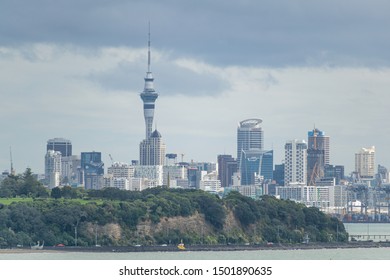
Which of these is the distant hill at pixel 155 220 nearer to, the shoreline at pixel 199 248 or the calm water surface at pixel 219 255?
the shoreline at pixel 199 248

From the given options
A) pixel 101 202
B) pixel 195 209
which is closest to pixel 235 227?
pixel 195 209

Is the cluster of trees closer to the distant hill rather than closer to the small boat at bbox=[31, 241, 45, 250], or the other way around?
the distant hill

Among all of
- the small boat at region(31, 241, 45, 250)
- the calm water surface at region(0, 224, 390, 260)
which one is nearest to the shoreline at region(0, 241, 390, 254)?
the small boat at region(31, 241, 45, 250)

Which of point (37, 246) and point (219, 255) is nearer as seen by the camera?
point (219, 255)

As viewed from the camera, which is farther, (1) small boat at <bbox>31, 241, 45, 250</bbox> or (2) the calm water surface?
(1) small boat at <bbox>31, 241, 45, 250</bbox>

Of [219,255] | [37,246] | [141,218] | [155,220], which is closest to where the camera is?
[219,255]

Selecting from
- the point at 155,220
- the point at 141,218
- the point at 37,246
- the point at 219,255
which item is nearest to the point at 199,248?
the point at 155,220

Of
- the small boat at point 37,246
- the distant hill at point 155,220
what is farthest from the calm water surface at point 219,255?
the distant hill at point 155,220

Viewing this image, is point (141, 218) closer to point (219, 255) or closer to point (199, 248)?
point (199, 248)
